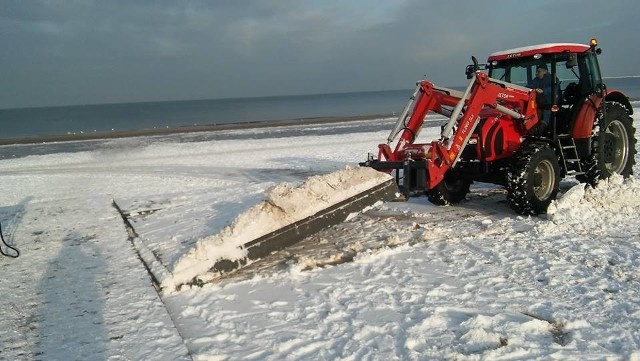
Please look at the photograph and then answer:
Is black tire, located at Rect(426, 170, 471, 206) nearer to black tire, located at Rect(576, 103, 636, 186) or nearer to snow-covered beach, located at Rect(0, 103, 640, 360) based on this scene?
snow-covered beach, located at Rect(0, 103, 640, 360)

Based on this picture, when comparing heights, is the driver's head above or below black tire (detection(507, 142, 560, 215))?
above

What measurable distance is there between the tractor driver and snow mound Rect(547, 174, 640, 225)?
3.77ft

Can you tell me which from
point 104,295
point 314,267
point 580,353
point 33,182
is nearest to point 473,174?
point 314,267

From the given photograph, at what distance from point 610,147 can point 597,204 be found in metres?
1.93

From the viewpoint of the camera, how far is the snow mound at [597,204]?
21.1 ft

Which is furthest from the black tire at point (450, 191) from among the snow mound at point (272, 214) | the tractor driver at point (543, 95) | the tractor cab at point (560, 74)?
the snow mound at point (272, 214)

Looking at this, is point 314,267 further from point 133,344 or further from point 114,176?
point 114,176

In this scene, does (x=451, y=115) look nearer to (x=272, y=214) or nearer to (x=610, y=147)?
(x=272, y=214)

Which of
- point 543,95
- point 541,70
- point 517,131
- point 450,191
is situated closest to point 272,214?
point 450,191

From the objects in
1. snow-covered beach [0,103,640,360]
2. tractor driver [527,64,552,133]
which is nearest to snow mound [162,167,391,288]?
snow-covered beach [0,103,640,360]

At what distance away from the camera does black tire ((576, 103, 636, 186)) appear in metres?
7.67

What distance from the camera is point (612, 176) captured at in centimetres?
757

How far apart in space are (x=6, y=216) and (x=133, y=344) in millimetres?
6165

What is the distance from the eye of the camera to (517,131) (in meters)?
7.39
